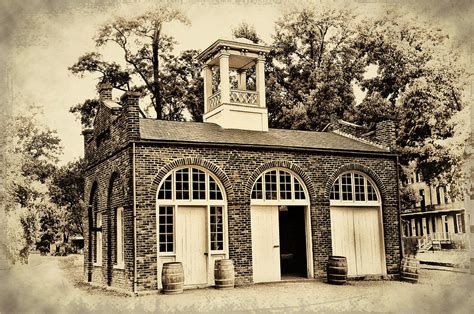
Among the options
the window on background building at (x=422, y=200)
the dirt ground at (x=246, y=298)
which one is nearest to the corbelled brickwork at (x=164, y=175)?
the dirt ground at (x=246, y=298)

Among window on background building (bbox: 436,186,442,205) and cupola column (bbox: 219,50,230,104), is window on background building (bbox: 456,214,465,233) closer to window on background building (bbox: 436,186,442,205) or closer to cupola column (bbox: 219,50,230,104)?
window on background building (bbox: 436,186,442,205)

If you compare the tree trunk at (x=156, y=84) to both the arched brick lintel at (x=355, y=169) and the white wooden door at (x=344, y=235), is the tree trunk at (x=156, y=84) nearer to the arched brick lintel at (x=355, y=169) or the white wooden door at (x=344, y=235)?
the arched brick lintel at (x=355, y=169)

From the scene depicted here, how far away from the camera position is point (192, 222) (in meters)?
14.0

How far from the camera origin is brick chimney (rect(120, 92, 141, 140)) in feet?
44.6

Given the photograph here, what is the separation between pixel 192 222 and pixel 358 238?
5311 millimetres

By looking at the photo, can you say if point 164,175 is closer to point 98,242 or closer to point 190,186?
point 190,186

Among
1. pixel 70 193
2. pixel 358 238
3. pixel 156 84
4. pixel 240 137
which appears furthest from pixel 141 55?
pixel 358 238

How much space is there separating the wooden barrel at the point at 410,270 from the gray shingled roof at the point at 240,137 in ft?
11.1

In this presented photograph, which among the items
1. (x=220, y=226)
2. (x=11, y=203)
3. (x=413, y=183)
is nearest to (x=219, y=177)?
(x=220, y=226)

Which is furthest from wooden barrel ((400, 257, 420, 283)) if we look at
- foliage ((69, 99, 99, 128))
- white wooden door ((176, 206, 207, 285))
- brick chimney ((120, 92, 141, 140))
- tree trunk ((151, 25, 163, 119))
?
tree trunk ((151, 25, 163, 119))

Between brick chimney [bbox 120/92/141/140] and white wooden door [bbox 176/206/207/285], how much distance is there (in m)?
2.18

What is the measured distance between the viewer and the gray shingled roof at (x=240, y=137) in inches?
565

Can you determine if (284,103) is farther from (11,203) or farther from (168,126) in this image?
(11,203)

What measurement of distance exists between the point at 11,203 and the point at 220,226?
6.52 m
